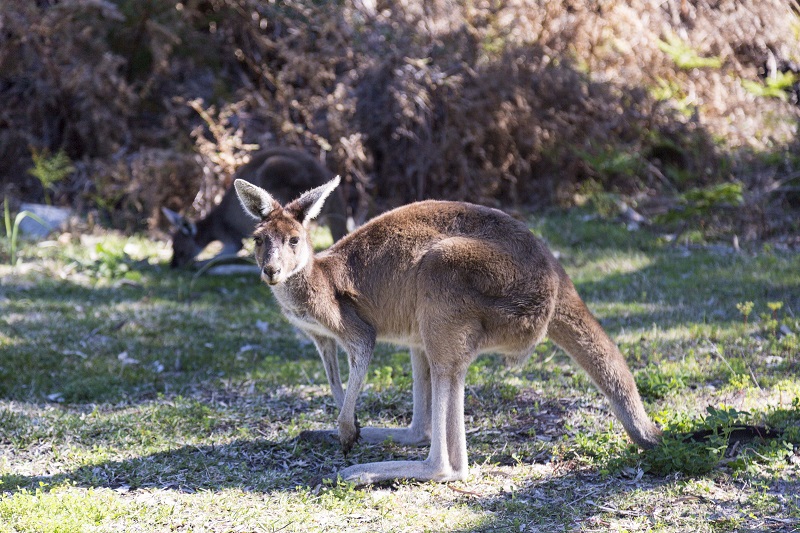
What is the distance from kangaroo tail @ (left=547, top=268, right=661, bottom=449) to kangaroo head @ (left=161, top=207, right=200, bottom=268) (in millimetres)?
5387

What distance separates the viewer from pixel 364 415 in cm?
477

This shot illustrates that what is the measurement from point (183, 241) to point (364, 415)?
442 centimetres

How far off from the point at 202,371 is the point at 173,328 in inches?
37.8

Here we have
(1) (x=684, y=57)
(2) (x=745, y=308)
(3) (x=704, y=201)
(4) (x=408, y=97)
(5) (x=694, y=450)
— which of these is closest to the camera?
(5) (x=694, y=450)

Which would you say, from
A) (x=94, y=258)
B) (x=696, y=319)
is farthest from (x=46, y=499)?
(x=94, y=258)

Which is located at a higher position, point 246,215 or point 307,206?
point 307,206

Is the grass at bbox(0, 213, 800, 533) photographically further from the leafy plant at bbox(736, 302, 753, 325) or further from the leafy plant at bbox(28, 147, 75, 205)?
the leafy plant at bbox(28, 147, 75, 205)

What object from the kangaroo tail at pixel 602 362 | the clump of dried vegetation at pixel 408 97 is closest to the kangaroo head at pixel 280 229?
the kangaroo tail at pixel 602 362

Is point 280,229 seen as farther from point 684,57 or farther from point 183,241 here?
point 684,57

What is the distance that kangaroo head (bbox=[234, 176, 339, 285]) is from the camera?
3805 mm

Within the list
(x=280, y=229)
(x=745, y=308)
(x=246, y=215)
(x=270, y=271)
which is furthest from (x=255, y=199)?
(x=246, y=215)

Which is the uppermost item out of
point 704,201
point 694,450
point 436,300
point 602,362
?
point 436,300

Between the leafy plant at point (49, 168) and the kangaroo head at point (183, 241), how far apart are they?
1.62 m

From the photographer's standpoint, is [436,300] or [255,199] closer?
[436,300]
